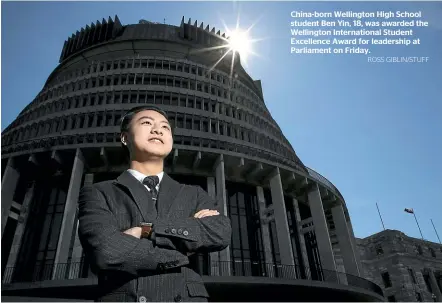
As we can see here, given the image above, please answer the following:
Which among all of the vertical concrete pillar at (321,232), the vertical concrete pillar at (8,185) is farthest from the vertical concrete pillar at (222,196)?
the vertical concrete pillar at (8,185)

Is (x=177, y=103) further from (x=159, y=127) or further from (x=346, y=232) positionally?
(x=159, y=127)

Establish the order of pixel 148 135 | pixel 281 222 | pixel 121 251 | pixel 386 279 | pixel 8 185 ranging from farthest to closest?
1. pixel 386 279
2. pixel 8 185
3. pixel 281 222
4. pixel 148 135
5. pixel 121 251

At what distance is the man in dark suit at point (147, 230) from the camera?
2037mm

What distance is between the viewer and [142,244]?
6.70 feet

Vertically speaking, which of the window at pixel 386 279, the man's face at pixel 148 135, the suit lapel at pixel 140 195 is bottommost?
the suit lapel at pixel 140 195

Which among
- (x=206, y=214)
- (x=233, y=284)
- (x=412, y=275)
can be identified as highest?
(x=412, y=275)

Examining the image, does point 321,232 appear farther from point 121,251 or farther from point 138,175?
point 121,251

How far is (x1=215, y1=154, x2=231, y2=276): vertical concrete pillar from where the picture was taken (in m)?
20.1

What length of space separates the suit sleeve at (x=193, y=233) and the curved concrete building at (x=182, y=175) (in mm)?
16641

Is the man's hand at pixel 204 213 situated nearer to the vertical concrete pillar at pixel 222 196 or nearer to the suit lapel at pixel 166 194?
the suit lapel at pixel 166 194

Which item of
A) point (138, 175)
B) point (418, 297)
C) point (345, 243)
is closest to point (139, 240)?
point (138, 175)

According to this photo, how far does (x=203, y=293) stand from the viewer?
7.29 ft

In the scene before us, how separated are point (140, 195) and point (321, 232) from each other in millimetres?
25266

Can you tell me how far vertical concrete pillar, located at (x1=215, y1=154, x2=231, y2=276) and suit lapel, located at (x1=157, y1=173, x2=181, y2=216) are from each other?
17.7 meters
